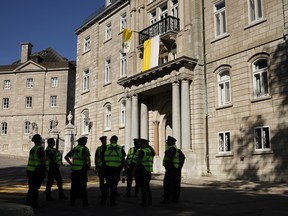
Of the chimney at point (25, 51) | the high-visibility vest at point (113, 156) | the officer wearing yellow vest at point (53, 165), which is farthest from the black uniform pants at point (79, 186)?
the chimney at point (25, 51)

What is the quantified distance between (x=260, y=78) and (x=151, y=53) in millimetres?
7865

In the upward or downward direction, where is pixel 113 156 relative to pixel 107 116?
downward

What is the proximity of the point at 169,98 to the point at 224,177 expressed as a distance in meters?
6.94

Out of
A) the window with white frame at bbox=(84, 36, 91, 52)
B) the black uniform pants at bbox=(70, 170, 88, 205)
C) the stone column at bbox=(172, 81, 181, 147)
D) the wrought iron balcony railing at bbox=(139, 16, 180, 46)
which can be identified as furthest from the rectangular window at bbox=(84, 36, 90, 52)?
the black uniform pants at bbox=(70, 170, 88, 205)

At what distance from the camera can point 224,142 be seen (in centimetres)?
2027

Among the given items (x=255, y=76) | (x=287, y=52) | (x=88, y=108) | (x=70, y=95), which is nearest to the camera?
(x=287, y=52)

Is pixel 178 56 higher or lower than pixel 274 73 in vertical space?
higher

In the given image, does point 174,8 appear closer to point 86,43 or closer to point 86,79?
point 86,79

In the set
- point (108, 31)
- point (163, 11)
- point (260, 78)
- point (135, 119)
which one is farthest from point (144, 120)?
point (108, 31)

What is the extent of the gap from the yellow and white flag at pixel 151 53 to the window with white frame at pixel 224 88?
4.58 meters

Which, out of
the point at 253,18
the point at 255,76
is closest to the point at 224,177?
the point at 255,76

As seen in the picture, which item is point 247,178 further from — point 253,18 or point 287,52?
point 253,18

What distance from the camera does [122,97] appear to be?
1120 inches

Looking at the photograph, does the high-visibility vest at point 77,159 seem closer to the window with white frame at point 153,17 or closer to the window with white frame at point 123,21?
the window with white frame at point 153,17
